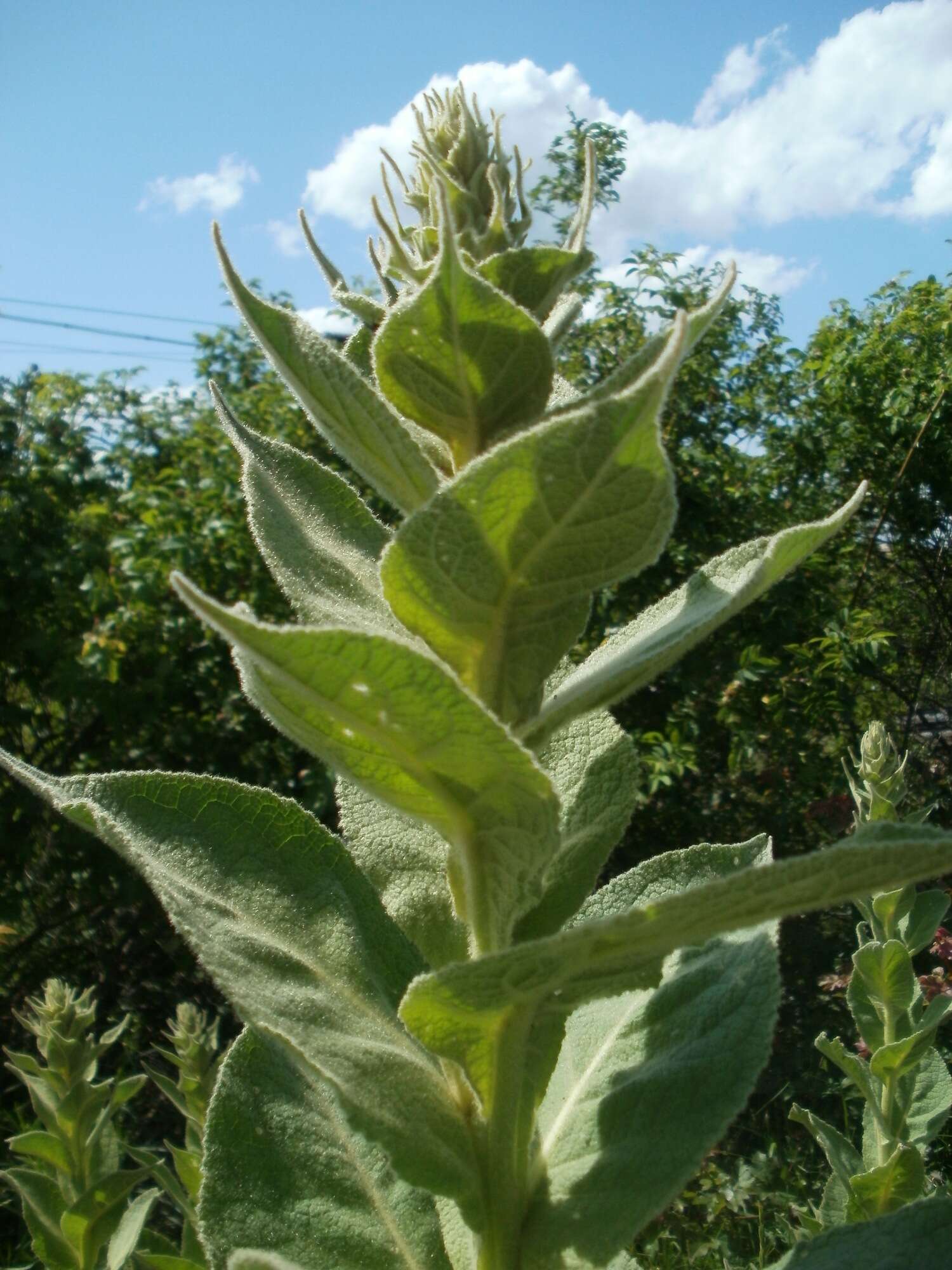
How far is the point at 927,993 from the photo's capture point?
4.63 meters

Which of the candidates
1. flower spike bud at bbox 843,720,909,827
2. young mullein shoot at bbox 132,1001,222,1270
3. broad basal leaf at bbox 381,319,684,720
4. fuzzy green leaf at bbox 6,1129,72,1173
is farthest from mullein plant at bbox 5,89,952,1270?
flower spike bud at bbox 843,720,909,827

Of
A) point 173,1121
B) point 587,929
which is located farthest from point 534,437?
point 173,1121

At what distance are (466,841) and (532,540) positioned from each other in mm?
279

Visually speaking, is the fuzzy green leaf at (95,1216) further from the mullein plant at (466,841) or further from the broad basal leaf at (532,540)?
the broad basal leaf at (532,540)

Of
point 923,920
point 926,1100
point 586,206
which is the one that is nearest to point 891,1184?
point 926,1100

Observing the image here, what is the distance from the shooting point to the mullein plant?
2.69 ft

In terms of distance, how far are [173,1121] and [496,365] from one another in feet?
18.7

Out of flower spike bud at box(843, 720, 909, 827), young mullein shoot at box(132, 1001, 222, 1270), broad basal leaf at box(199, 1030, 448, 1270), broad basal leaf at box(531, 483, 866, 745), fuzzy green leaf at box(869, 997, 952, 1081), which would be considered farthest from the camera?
flower spike bud at box(843, 720, 909, 827)

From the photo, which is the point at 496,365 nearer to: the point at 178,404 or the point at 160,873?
the point at 160,873

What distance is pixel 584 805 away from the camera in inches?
46.7

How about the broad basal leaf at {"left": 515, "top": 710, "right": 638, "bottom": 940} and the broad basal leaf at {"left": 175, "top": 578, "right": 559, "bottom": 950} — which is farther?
the broad basal leaf at {"left": 515, "top": 710, "right": 638, "bottom": 940}

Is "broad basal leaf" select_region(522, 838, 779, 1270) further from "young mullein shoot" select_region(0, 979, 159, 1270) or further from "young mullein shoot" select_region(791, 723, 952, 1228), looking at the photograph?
"young mullein shoot" select_region(791, 723, 952, 1228)

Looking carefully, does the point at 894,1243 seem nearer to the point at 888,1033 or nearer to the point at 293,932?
the point at 293,932

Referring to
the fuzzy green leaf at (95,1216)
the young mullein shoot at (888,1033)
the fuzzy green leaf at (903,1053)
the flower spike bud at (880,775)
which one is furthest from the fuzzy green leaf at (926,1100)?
the fuzzy green leaf at (95,1216)
